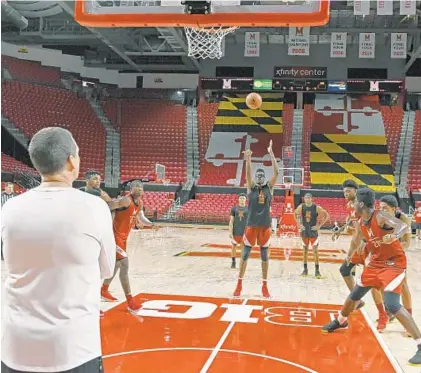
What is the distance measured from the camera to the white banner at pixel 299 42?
71.1ft

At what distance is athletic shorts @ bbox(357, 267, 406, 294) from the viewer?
4.64 m

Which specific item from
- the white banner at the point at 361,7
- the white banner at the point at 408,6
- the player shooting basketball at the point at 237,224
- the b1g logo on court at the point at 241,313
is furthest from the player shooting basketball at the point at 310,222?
the white banner at the point at 408,6

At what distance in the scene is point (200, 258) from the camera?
460 inches

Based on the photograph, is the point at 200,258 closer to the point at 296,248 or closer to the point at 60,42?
the point at 296,248

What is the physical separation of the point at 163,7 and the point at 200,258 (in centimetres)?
662

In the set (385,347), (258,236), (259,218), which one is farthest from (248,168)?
(385,347)

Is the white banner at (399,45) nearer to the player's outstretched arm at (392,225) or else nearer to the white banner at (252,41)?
the white banner at (252,41)

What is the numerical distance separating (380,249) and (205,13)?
3432 mm

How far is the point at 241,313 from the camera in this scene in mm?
6152

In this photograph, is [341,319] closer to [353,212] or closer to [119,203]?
[119,203]

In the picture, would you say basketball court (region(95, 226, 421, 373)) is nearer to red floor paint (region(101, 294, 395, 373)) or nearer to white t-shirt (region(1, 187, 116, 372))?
red floor paint (region(101, 294, 395, 373))

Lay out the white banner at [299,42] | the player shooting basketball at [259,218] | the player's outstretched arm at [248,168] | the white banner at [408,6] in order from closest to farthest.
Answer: the player's outstretched arm at [248,168] < the player shooting basketball at [259,218] < the white banner at [408,6] < the white banner at [299,42]

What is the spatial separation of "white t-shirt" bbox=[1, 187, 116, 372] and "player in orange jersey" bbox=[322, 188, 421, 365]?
340 cm

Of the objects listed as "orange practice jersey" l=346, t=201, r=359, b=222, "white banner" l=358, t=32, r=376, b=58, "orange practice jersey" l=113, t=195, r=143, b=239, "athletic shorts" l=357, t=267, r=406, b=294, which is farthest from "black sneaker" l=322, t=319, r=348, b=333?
"white banner" l=358, t=32, r=376, b=58
